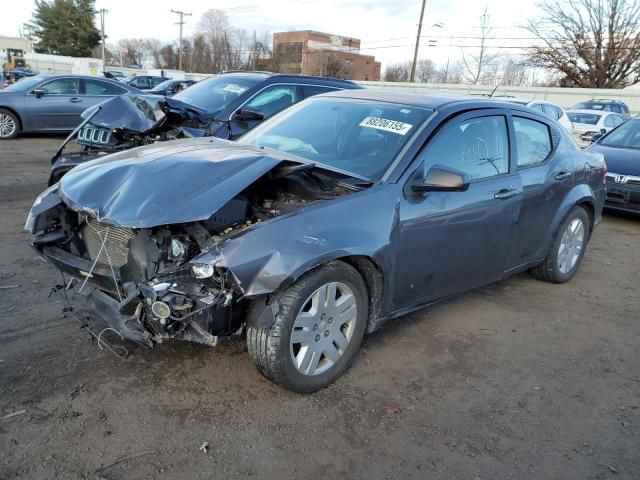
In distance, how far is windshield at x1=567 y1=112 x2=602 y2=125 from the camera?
640 inches

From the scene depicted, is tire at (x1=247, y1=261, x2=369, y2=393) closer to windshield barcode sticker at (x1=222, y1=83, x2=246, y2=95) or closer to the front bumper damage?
the front bumper damage

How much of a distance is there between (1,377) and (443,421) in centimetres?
252

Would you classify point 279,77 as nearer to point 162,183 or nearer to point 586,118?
point 162,183

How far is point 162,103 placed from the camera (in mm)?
6547

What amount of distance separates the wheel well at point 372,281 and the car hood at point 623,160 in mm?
6001

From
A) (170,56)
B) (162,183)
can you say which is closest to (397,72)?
(170,56)

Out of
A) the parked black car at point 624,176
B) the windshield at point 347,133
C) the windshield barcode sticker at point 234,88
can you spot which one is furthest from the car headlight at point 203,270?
the parked black car at point 624,176

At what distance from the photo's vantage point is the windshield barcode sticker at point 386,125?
364 cm

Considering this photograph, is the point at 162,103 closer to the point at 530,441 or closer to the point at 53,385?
the point at 53,385

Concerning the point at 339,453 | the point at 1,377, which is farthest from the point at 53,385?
the point at 339,453

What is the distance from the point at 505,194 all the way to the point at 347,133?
1308mm

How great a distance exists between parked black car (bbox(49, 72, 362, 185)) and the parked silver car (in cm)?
602

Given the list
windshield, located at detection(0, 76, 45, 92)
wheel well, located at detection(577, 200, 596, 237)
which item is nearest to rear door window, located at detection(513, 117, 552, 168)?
wheel well, located at detection(577, 200, 596, 237)

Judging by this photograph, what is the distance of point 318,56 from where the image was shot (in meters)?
72.4
